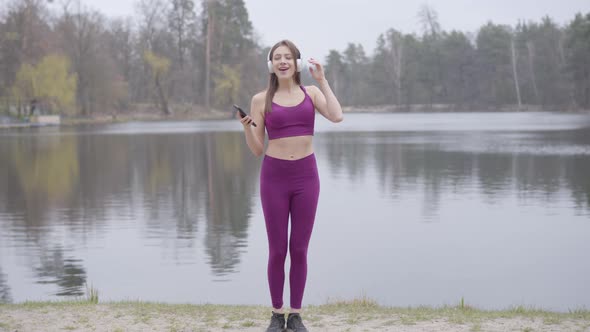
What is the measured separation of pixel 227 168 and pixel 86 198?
288 inches

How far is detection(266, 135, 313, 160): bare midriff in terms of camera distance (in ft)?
16.2

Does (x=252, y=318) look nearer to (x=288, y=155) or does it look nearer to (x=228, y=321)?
(x=228, y=321)

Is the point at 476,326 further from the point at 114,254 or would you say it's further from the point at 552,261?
the point at 114,254

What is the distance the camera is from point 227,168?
24062 mm

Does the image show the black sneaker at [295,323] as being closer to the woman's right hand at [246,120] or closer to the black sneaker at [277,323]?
the black sneaker at [277,323]

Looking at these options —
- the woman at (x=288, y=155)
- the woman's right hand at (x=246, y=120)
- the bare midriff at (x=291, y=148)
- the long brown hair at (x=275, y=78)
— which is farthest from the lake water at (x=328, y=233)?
the woman's right hand at (x=246, y=120)

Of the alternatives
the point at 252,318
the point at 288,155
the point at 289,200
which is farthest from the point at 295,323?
the point at 288,155

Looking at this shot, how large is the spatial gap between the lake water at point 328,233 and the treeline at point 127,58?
40744mm

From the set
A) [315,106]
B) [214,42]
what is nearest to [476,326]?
[315,106]

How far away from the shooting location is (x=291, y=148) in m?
4.95

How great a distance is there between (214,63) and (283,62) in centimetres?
8673

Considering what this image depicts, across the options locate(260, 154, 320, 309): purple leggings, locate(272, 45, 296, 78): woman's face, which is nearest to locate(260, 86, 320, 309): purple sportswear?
locate(260, 154, 320, 309): purple leggings

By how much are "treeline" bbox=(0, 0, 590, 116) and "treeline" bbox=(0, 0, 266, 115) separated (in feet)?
0.38

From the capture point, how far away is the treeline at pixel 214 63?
211ft
